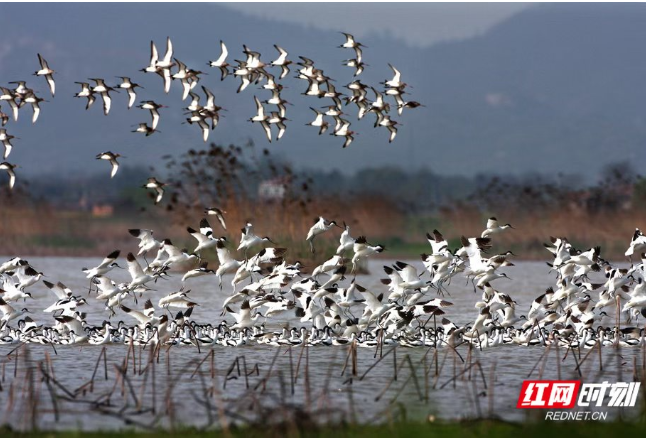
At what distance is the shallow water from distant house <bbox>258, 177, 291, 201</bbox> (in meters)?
10.5

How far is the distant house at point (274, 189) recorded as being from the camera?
103 ft

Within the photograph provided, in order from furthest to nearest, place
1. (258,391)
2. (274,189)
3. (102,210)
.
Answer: (102,210), (274,189), (258,391)

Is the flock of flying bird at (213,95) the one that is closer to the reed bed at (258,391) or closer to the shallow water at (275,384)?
the shallow water at (275,384)

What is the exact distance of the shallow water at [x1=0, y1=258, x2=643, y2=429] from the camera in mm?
11266

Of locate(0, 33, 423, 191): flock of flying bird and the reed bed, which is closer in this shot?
the reed bed

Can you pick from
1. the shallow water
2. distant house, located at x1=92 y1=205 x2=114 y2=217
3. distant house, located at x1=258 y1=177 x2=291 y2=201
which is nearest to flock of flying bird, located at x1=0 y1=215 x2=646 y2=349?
the shallow water

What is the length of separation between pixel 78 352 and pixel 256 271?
3.22 meters

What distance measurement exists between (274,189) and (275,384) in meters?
18.5

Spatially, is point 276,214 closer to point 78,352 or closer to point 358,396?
point 78,352

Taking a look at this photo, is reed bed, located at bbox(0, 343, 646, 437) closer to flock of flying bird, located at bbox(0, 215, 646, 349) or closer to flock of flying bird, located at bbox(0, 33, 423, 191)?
flock of flying bird, located at bbox(0, 215, 646, 349)

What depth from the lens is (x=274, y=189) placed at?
106 ft

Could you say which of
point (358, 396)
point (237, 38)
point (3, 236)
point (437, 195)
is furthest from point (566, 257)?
point (237, 38)

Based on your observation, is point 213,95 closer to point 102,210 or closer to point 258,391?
point 258,391

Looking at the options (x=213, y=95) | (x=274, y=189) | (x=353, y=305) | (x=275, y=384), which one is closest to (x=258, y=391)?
(x=275, y=384)
